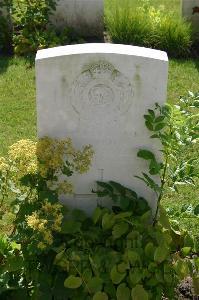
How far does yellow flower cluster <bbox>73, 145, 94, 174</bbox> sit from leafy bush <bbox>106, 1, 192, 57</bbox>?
415 centimetres

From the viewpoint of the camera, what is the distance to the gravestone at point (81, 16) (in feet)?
25.0

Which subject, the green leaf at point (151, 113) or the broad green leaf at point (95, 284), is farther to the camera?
the green leaf at point (151, 113)

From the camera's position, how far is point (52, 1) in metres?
7.39

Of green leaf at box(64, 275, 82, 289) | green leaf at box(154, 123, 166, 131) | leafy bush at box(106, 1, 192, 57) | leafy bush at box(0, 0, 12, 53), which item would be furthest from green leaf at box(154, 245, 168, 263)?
leafy bush at box(0, 0, 12, 53)

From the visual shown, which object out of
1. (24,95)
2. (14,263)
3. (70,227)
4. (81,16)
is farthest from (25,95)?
(14,263)

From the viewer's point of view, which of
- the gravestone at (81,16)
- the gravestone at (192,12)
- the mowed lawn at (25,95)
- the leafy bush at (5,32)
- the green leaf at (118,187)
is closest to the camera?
the green leaf at (118,187)

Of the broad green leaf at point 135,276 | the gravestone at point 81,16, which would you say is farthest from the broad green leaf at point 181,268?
the gravestone at point 81,16

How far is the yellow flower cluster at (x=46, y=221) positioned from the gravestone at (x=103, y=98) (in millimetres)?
495

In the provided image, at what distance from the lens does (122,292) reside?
3.05 metres

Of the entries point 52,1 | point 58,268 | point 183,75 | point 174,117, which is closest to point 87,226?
point 58,268

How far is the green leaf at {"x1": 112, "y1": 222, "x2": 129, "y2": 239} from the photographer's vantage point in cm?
321

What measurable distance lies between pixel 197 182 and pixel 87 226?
1615 millimetres

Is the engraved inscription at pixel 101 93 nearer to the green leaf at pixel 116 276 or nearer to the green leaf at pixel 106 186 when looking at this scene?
the green leaf at pixel 106 186

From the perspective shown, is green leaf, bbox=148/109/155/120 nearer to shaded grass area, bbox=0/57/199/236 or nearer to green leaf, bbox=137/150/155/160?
green leaf, bbox=137/150/155/160
